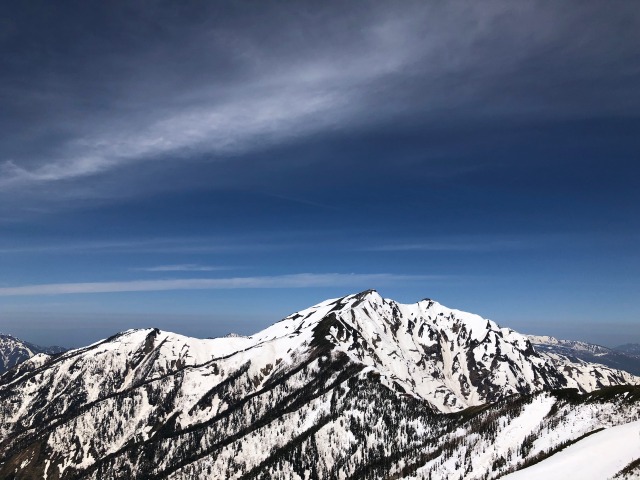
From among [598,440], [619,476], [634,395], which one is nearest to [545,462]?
[598,440]

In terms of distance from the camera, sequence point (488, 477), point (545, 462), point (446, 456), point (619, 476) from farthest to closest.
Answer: point (446, 456) < point (488, 477) < point (545, 462) < point (619, 476)

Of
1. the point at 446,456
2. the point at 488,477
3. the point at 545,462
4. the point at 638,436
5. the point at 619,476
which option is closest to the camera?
the point at 619,476

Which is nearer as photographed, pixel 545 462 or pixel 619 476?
pixel 619 476

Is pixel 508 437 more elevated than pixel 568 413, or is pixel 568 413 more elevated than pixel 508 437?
pixel 568 413

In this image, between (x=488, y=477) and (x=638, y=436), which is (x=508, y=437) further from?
(x=638, y=436)

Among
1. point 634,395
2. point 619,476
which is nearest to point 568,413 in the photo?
point 634,395

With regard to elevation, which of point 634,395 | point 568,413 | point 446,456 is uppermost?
point 634,395

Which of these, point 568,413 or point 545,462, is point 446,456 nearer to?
point 568,413
